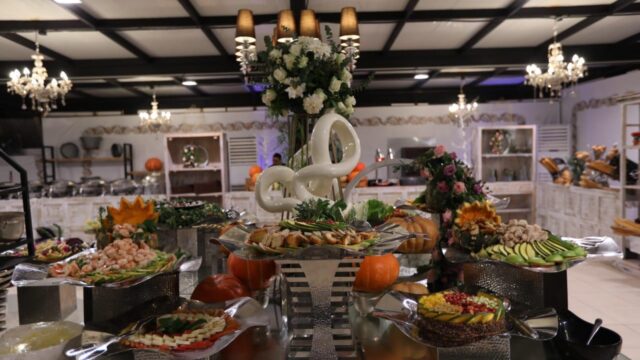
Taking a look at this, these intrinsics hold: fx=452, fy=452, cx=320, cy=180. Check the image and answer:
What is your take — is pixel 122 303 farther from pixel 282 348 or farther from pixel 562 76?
pixel 562 76

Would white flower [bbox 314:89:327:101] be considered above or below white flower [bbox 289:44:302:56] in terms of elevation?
below

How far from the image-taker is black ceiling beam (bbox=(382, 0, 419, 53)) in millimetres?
5120

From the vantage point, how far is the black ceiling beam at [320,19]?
5.39 meters

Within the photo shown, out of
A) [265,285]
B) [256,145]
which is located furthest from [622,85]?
[265,285]

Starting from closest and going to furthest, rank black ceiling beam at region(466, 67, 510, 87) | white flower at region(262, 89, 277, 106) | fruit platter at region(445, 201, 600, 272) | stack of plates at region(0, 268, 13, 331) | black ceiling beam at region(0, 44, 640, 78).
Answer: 1. fruit platter at region(445, 201, 600, 272)
2. white flower at region(262, 89, 277, 106)
3. stack of plates at region(0, 268, 13, 331)
4. black ceiling beam at region(0, 44, 640, 78)
5. black ceiling beam at region(466, 67, 510, 87)

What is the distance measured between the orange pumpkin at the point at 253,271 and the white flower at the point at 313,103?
739 mm

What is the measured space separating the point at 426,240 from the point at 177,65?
20.1 ft

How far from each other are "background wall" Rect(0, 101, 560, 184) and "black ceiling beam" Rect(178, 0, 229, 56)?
370 centimetres

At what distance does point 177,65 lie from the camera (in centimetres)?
723

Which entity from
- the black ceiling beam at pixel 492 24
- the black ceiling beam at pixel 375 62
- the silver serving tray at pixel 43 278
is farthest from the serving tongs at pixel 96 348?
the black ceiling beam at pixel 375 62

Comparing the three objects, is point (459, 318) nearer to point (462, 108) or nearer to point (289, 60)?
point (289, 60)

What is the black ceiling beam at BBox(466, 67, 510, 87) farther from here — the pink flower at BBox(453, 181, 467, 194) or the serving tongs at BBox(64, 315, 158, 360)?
the serving tongs at BBox(64, 315, 158, 360)

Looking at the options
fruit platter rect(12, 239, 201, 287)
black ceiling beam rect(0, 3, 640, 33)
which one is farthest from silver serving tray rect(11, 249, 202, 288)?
black ceiling beam rect(0, 3, 640, 33)

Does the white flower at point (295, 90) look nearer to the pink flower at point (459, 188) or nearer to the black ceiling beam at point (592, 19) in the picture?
the pink flower at point (459, 188)
